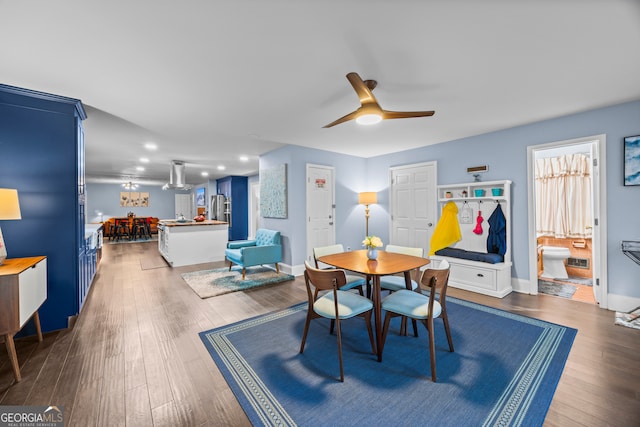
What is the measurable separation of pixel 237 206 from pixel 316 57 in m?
7.70

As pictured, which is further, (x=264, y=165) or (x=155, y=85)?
(x=264, y=165)

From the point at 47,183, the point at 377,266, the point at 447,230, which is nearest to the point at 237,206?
the point at 47,183

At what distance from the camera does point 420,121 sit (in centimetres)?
357

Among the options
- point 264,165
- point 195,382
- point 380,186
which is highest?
point 264,165

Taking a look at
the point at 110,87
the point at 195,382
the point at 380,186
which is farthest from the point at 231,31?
the point at 380,186

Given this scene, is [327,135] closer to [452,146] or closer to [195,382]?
[452,146]

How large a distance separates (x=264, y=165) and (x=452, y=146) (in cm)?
373

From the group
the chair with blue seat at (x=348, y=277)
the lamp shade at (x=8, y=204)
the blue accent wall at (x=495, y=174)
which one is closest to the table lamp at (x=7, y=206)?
the lamp shade at (x=8, y=204)

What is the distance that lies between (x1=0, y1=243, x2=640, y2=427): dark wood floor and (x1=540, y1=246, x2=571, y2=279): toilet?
1.34 meters

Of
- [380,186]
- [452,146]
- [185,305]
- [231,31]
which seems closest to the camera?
[231,31]

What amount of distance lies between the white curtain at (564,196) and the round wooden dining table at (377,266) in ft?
13.0

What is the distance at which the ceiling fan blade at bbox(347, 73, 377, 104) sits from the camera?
77.2 inches

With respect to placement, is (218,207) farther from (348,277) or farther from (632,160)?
(632,160)

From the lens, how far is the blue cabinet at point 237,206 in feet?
29.4
